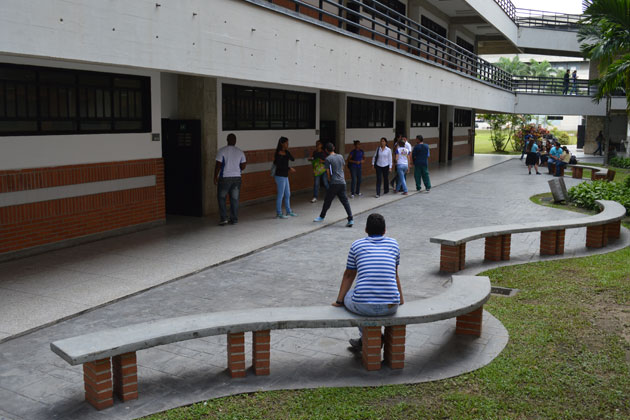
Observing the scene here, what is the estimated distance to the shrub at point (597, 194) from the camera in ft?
48.9

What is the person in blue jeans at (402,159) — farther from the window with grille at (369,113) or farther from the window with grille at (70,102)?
the window with grille at (70,102)

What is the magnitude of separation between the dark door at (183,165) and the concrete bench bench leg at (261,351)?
336 inches

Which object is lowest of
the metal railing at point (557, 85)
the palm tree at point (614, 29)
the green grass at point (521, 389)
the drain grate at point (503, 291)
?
the green grass at point (521, 389)

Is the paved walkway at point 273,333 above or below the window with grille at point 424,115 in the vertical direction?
below

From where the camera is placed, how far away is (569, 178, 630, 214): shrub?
1489cm

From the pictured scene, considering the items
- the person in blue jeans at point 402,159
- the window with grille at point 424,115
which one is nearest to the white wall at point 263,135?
the person in blue jeans at point 402,159

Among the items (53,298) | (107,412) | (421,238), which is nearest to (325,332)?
(107,412)

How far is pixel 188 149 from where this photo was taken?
13.4m

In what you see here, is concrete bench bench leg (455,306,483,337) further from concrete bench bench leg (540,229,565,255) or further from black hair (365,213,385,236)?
concrete bench bench leg (540,229,565,255)

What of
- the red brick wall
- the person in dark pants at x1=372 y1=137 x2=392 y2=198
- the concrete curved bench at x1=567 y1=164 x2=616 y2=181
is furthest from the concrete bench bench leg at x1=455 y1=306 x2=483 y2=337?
the concrete curved bench at x1=567 y1=164 x2=616 y2=181

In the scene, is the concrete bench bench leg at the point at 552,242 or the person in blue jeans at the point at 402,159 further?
the person in blue jeans at the point at 402,159

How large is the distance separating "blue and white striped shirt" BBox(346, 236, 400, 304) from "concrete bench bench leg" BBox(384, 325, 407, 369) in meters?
0.29

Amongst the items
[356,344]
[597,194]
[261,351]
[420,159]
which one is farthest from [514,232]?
[420,159]

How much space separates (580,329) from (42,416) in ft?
17.3
